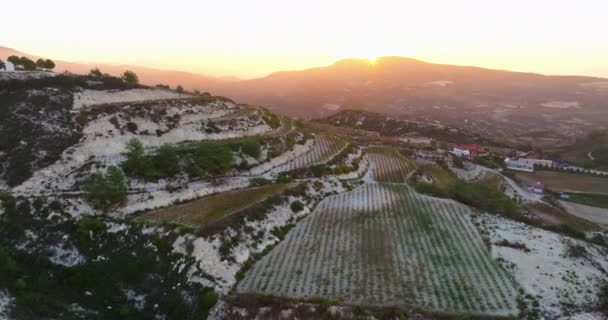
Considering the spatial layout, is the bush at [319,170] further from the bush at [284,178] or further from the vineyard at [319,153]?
the bush at [284,178]

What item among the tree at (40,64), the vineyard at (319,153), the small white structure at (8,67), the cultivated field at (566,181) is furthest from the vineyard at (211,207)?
the cultivated field at (566,181)

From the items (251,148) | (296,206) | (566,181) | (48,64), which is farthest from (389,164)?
(48,64)

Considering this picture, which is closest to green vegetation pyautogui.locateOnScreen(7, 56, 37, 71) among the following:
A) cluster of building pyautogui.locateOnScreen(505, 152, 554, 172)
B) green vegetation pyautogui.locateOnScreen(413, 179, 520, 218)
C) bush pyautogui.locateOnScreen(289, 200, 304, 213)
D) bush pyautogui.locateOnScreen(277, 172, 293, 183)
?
bush pyautogui.locateOnScreen(277, 172, 293, 183)

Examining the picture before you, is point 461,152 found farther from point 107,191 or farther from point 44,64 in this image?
point 44,64

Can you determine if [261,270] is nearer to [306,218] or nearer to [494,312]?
[306,218]

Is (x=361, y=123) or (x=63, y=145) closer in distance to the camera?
(x=63, y=145)

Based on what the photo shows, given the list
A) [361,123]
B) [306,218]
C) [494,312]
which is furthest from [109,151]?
[361,123]
